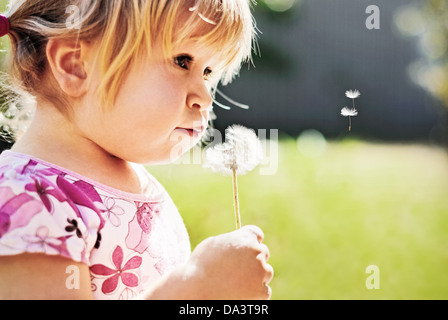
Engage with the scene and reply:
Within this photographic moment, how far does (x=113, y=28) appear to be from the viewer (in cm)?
75

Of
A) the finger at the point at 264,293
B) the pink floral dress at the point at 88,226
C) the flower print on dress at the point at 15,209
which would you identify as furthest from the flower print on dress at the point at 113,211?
the finger at the point at 264,293

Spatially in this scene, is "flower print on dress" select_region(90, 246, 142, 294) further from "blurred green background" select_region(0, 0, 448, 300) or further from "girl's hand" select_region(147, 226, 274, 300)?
"blurred green background" select_region(0, 0, 448, 300)

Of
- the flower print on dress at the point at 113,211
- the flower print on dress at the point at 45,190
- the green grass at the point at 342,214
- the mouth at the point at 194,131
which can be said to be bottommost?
the green grass at the point at 342,214

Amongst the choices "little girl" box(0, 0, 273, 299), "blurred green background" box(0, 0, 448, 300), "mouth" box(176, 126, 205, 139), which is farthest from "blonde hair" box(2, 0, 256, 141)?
"blurred green background" box(0, 0, 448, 300)

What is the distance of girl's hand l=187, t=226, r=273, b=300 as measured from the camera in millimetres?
675

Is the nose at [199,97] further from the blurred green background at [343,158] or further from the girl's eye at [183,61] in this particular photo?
Answer: the blurred green background at [343,158]

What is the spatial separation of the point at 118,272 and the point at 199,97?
283mm

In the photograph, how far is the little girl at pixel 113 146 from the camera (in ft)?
2.11

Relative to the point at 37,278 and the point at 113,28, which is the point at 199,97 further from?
the point at 37,278

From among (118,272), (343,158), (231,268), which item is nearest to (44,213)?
(118,272)

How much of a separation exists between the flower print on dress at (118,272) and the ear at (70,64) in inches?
9.8

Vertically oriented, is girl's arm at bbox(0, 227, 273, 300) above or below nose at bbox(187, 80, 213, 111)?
below

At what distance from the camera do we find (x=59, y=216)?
2.11ft

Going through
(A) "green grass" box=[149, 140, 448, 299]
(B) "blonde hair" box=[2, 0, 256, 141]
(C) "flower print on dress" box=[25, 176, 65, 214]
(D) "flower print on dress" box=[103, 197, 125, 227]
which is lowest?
(A) "green grass" box=[149, 140, 448, 299]
